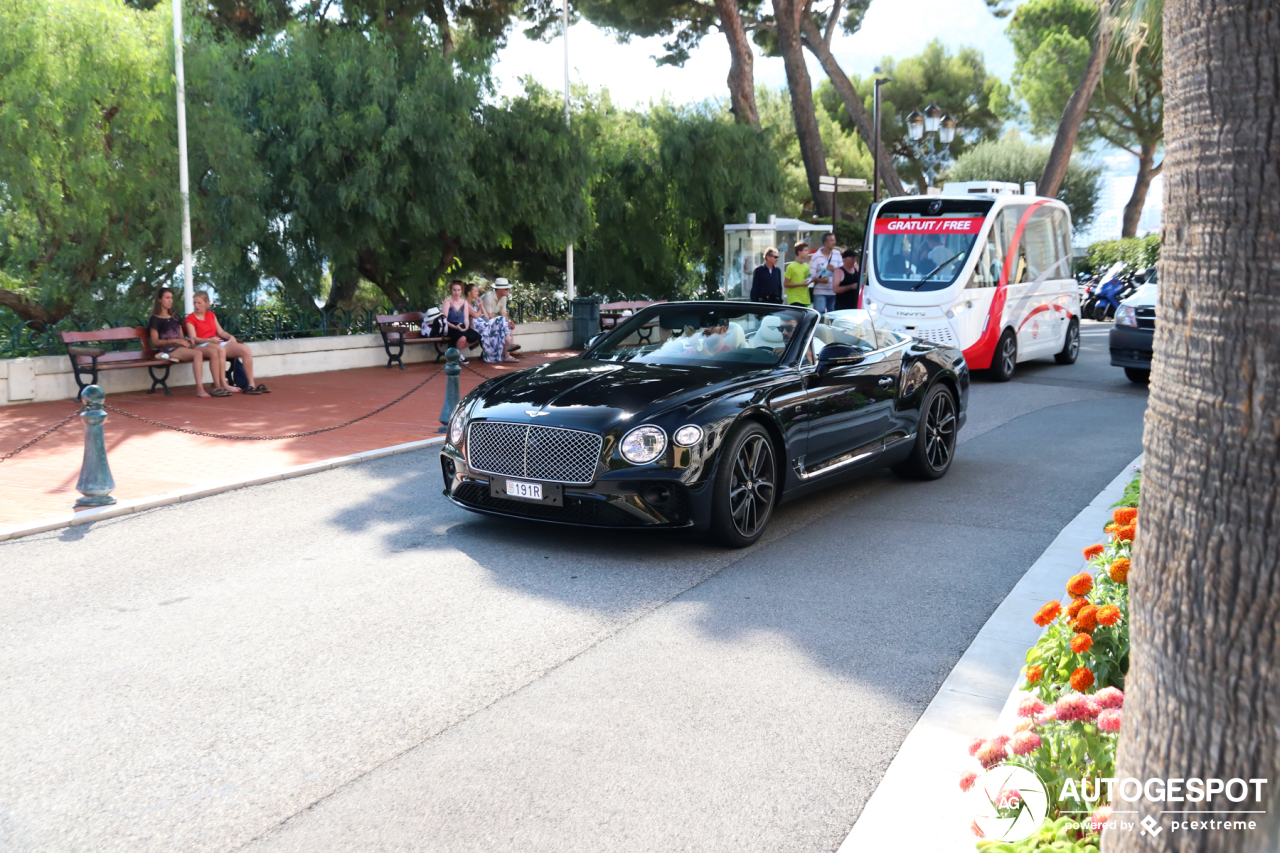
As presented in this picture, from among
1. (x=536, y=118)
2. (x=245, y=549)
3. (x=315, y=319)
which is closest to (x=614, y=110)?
(x=536, y=118)

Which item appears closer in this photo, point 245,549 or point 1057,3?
point 245,549

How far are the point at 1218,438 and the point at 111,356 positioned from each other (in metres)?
13.6

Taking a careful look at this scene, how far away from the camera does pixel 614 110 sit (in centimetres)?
2534

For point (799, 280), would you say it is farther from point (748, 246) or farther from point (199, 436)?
point (199, 436)

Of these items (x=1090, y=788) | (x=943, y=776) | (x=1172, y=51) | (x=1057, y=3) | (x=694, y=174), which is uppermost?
(x=1057, y=3)

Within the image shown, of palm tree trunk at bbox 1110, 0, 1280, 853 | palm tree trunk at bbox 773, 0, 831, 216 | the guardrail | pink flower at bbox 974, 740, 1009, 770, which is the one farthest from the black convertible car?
palm tree trunk at bbox 773, 0, 831, 216

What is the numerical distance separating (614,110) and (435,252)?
6.92m

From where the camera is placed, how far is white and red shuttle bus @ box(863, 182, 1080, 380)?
1616cm

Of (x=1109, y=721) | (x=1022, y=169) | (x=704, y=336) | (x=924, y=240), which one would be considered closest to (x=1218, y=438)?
(x=1109, y=721)

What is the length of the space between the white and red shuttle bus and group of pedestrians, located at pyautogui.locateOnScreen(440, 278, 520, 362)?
229 inches

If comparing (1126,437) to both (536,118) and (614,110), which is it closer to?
(536,118)

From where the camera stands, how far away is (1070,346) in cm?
1925

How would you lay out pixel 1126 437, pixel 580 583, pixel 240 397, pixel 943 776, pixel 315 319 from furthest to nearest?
1. pixel 315 319
2. pixel 240 397
3. pixel 1126 437
4. pixel 580 583
5. pixel 943 776

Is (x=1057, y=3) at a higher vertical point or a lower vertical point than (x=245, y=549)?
higher
